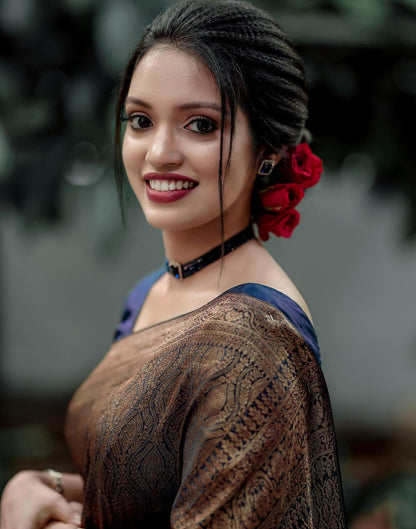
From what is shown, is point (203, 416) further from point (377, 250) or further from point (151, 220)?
point (377, 250)

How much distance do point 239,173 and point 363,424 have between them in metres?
2.66

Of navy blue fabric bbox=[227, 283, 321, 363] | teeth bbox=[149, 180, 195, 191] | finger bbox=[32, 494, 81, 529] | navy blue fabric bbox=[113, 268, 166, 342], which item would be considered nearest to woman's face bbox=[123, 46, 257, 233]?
teeth bbox=[149, 180, 195, 191]

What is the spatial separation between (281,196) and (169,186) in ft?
0.67

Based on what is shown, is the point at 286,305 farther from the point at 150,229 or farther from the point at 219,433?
the point at 150,229

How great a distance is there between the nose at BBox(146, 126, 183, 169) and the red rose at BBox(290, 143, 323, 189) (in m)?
0.22

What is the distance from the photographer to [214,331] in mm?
1057

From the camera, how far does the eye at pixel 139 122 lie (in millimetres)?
1189

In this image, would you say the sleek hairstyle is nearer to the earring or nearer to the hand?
the earring

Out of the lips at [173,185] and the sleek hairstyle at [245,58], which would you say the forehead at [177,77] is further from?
the lips at [173,185]

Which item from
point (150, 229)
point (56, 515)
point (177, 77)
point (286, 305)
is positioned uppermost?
point (177, 77)

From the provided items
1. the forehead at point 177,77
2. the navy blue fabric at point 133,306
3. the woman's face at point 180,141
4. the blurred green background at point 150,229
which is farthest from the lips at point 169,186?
the blurred green background at point 150,229

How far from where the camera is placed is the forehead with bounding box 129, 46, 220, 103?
3.63 ft

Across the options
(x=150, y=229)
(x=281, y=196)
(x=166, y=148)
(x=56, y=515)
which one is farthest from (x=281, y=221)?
(x=150, y=229)

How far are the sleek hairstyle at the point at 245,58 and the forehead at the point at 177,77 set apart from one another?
12mm
